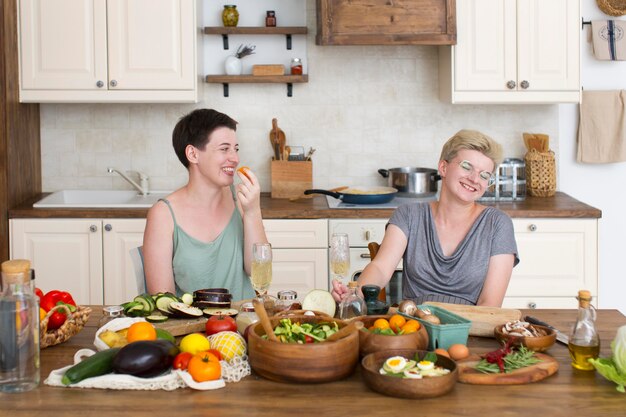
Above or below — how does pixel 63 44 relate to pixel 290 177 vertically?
above

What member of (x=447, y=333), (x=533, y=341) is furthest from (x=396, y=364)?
(x=533, y=341)

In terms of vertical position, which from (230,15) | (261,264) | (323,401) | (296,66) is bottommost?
(323,401)

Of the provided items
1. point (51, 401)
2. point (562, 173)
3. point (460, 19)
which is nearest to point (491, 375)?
point (51, 401)

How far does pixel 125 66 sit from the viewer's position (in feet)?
15.0

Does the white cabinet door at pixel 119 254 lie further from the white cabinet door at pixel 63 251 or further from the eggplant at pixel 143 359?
the eggplant at pixel 143 359

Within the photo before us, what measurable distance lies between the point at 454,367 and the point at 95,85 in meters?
3.08

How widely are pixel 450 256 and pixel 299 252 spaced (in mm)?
1430

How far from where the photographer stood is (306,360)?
2059 millimetres

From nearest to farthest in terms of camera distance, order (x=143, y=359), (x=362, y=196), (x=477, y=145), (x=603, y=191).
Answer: (x=143, y=359) < (x=477, y=145) < (x=362, y=196) < (x=603, y=191)

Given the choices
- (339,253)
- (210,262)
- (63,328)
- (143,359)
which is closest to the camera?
(143,359)

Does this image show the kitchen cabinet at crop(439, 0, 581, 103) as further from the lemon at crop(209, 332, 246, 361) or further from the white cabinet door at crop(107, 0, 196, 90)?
the lemon at crop(209, 332, 246, 361)

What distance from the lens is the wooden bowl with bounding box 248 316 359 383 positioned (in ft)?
6.76

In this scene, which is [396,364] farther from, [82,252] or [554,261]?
[82,252]

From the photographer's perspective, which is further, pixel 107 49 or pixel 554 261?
pixel 107 49
